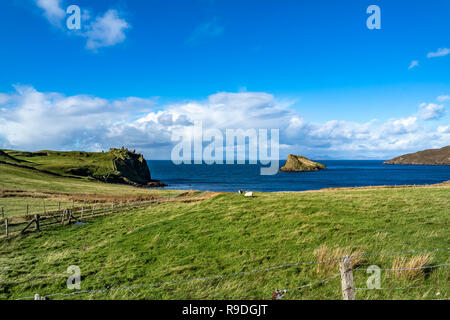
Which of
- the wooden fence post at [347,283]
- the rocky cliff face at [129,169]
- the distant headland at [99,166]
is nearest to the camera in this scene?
the wooden fence post at [347,283]

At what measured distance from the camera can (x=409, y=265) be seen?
11.8m

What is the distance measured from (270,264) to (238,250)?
2989 mm

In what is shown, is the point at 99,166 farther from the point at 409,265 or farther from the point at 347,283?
the point at 347,283

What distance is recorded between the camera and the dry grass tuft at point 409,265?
11172 mm

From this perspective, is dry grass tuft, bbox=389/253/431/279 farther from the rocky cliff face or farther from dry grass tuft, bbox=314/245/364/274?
the rocky cliff face

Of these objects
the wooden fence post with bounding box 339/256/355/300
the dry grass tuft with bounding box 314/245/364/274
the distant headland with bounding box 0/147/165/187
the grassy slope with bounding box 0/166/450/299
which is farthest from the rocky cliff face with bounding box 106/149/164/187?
the wooden fence post with bounding box 339/256/355/300

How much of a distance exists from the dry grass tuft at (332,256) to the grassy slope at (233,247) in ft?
0.78

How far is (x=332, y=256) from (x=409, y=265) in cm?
335

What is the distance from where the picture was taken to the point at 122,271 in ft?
50.6

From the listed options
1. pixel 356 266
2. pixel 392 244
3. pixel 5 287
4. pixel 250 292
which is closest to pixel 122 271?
pixel 5 287

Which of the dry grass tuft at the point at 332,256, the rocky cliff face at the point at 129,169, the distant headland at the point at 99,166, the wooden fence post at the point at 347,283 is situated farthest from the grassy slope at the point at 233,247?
the rocky cliff face at the point at 129,169

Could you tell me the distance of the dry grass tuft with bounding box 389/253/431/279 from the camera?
11172 millimetres

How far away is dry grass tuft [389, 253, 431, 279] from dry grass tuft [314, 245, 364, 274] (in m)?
1.60

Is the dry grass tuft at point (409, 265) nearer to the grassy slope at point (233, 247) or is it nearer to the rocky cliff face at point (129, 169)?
the grassy slope at point (233, 247)
